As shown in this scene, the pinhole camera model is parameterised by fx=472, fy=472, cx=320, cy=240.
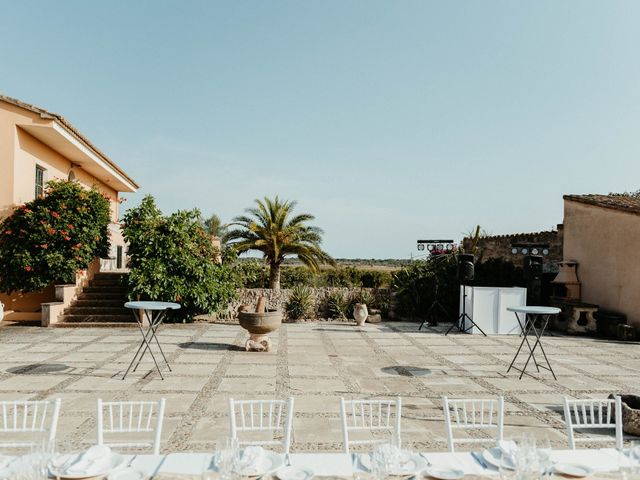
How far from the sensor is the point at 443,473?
8.37ft

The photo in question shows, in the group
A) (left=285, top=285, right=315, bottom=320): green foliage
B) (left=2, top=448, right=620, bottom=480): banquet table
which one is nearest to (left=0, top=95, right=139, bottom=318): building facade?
(left=285, top=285, right=315, bottom=320): green foliage

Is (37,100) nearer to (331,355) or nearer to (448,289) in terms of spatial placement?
(331,355)

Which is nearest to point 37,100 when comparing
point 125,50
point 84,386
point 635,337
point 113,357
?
point 125,50

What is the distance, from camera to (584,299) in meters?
13.4

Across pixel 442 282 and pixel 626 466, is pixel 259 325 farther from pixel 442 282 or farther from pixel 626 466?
pixel 442 282

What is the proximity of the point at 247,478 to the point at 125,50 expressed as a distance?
37.3 feet

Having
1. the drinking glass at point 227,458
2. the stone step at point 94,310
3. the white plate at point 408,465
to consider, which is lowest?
the stone step at point 94,310

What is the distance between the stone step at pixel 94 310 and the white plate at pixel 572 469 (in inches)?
466

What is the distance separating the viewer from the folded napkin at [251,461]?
249 cm

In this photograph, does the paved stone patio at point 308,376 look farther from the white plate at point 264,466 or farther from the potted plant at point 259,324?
the white plate at point 264,466

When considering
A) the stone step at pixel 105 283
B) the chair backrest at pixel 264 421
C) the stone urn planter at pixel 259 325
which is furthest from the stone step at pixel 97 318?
the chair backrest at pixel 264 421

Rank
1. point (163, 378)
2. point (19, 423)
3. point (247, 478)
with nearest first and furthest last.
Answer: point (247, 478), point (19, 423), point (163, 378)

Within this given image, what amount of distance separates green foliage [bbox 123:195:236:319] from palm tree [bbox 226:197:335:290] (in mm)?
3230

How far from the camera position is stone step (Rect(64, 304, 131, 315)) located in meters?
12.4
